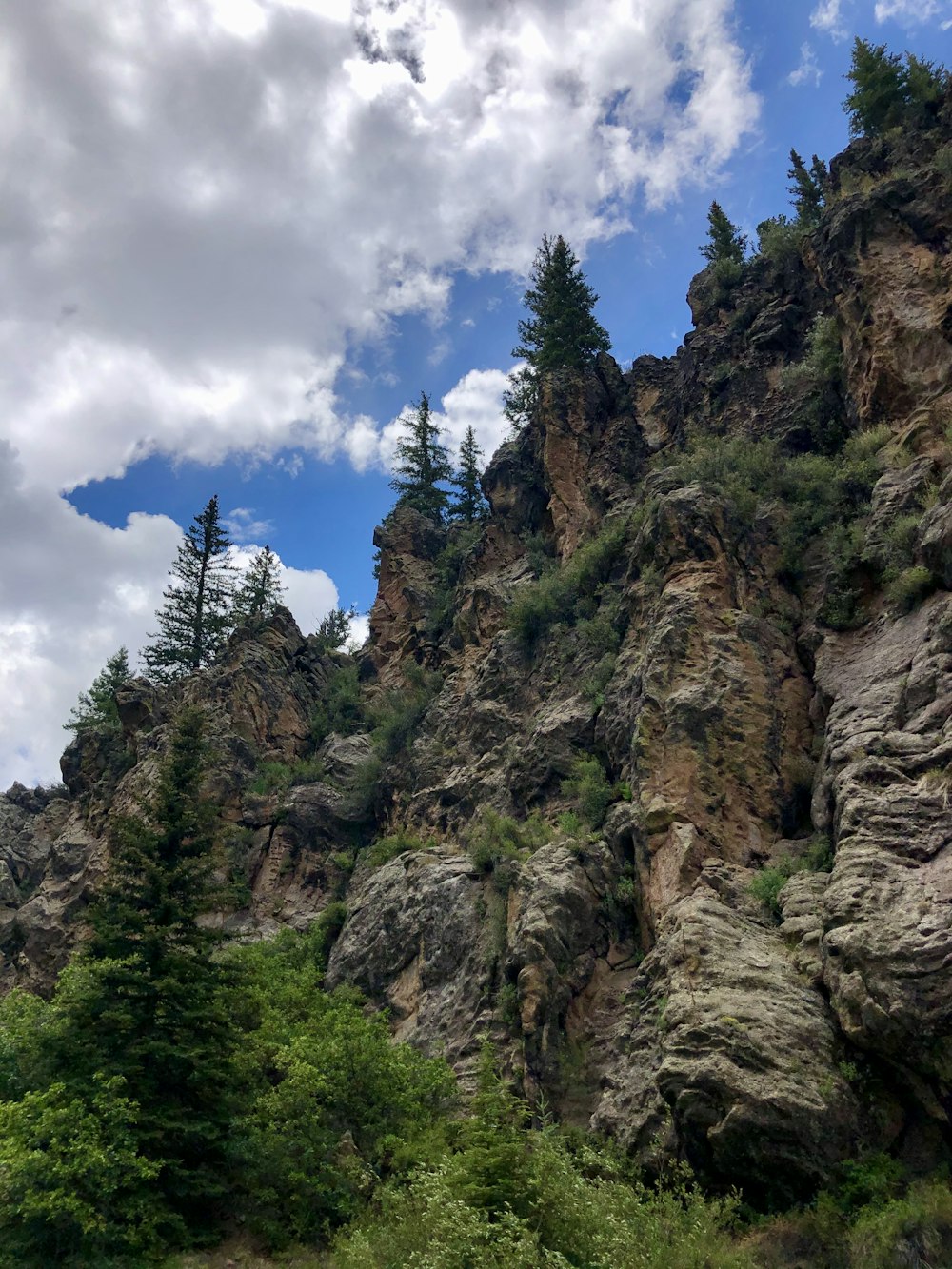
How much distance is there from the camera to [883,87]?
97.7 ft

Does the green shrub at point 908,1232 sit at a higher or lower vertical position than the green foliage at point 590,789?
lower

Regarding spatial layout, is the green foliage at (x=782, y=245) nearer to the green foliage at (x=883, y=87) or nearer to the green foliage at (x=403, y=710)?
the green foliage at (x=883, y=87)

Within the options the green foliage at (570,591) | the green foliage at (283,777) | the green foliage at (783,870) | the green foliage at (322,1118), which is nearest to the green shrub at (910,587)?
the green foliage at (783,870)

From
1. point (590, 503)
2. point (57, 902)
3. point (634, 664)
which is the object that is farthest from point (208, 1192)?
point (590, 503)

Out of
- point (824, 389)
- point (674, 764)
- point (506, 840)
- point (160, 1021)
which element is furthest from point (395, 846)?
point (824, 389)

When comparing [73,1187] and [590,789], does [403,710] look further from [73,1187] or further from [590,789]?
[73,1187]

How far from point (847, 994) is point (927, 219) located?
22.6m

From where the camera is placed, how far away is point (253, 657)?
39625 mm

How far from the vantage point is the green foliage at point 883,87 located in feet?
94.0

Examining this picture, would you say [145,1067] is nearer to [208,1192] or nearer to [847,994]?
[208,1192]

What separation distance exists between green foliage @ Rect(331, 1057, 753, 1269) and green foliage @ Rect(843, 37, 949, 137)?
33631 mm

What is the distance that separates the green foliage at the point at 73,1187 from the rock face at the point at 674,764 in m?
6.48

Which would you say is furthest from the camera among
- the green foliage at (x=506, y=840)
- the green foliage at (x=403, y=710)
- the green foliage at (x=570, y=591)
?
the green foliage at (x=403, y=710)

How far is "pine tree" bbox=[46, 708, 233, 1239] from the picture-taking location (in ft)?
49.0
